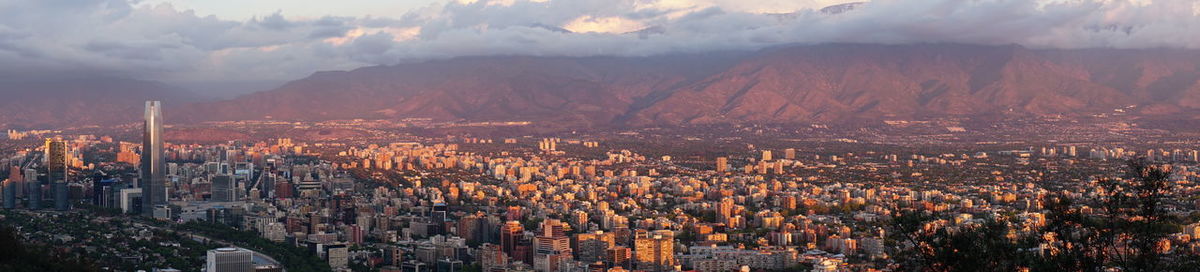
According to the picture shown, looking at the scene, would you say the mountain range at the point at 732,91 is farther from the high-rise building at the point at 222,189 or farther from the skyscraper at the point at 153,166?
the skyscraper at the point at 153,166

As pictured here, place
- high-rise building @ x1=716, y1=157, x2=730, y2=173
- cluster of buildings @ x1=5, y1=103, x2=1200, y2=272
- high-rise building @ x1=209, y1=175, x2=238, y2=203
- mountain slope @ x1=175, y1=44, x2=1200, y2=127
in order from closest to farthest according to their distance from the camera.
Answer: cluster of buildings @ x1=5, y1=103, x2=1200, y2=272
high-rise building @ x1=209, y1=175, x2=238, y2=203
high-rise building @ x1=716, y1=157, x2=730, y2=173
mountain slope @ x1=175, y1=44, x2=1200, y2=127

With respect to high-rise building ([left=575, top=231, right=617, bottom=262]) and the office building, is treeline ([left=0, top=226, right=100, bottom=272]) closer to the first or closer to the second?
high-rise building ([left=575, top=231, right=617, bottom=262])

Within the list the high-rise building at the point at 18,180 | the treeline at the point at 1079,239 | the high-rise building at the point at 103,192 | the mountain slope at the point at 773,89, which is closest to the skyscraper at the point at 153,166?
the high-rise building at the point at 103,192

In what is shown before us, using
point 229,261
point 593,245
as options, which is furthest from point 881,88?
point 229,261

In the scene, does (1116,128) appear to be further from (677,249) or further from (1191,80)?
(677,249)

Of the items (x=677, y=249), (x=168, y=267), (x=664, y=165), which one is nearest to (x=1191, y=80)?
(x=664, y=165)

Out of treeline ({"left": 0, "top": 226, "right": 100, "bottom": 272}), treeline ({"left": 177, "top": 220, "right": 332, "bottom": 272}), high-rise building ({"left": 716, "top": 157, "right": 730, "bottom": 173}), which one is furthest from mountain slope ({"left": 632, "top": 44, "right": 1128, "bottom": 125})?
treeline ({"left": 0, "top": 226, "right": 100, "bottom": 272})
